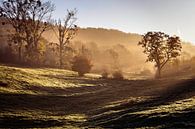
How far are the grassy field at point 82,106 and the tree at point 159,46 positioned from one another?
28419mm

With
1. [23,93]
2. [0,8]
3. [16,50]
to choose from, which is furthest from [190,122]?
[16,50]

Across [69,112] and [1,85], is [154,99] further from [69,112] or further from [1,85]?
[1,85]

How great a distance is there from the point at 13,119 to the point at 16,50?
4153 inches

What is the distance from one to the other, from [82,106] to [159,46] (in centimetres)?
5591

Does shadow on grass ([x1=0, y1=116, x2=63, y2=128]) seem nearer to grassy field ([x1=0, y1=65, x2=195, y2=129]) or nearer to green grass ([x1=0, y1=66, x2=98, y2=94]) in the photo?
grassy field ([x1=0, y1=65, x2=195, y2=129])

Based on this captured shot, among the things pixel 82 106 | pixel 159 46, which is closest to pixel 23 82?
pixel 82 106

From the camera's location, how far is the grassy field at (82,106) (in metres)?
40.4

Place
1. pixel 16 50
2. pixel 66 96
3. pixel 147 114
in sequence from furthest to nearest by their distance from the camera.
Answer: pixel 16 50 → pixel 66 96 → pixel 147 114

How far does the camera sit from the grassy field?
4038 cm

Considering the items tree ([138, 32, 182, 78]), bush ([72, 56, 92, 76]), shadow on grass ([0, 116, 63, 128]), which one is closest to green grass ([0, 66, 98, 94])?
shadow on grass ([0, 116, 63, 128])

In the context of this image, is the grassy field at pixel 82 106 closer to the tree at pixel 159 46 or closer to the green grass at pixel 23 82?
the green grass at pixel 23 82

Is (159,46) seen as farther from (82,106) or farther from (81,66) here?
(82,106)

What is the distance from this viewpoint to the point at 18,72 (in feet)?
264

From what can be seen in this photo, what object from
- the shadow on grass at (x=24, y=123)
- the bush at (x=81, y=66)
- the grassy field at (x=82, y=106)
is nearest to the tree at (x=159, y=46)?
the bush at (x=81, y=66)
